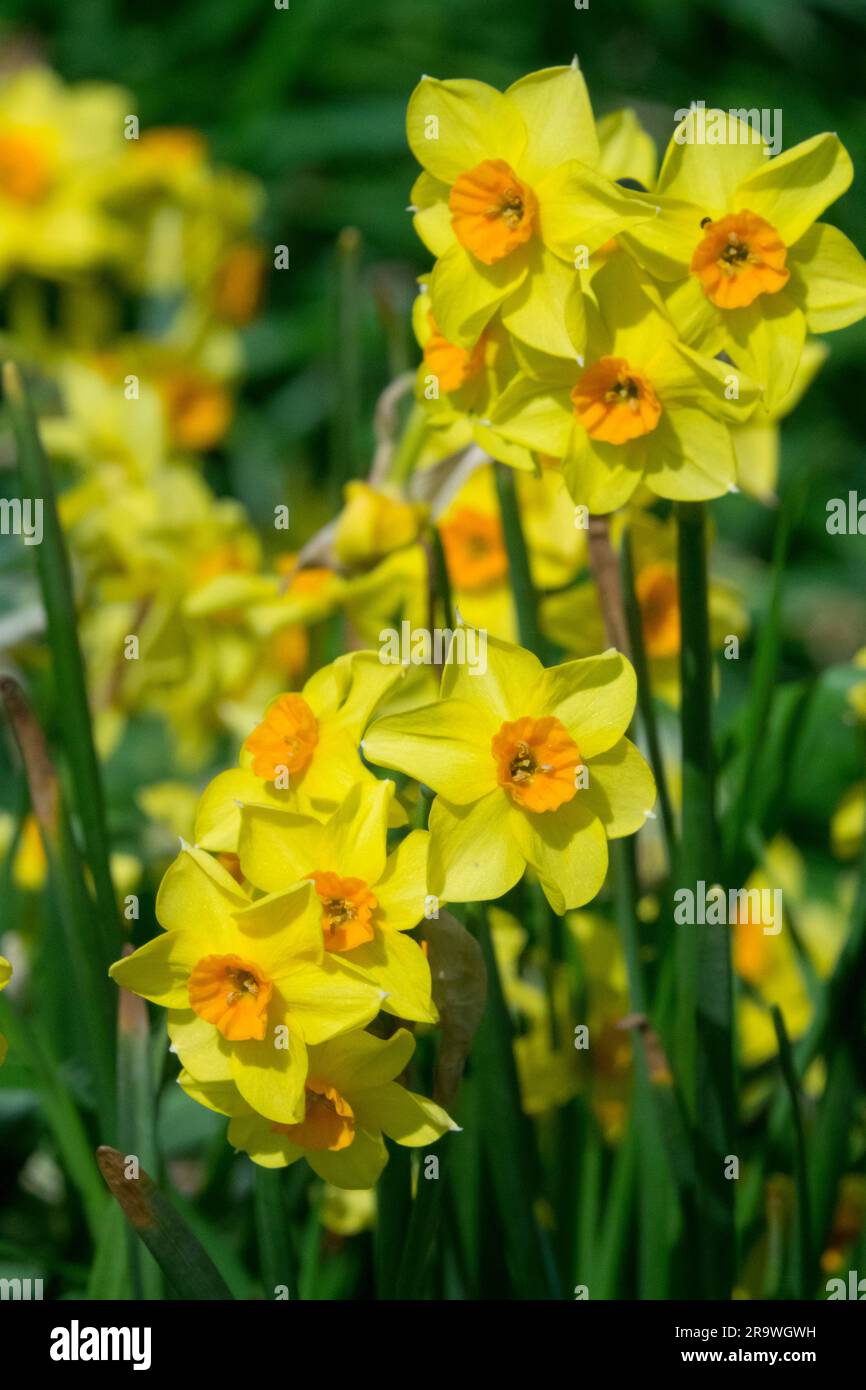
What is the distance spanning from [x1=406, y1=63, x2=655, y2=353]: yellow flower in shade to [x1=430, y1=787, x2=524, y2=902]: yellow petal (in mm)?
257

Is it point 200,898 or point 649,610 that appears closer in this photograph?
point 200,898

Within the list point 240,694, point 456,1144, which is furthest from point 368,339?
point 456,1144

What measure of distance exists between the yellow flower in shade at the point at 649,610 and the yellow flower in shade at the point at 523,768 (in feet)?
1.27

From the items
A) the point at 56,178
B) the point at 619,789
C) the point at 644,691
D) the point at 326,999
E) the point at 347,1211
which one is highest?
the point at 56,178

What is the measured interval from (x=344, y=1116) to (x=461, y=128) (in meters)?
0.56

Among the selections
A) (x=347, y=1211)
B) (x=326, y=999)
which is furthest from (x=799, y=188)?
(x=347, y=1211)

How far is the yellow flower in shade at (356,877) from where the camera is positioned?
79 cm

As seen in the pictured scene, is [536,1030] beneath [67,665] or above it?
beneath

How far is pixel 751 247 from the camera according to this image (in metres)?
0.86

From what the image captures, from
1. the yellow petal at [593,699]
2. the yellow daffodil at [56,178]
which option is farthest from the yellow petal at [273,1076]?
the yellow daffodil at [56,178]

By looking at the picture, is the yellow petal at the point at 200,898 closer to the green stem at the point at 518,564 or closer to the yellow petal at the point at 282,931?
the yellow petal at the point at 282,931

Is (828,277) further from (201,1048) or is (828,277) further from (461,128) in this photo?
(201,1048)

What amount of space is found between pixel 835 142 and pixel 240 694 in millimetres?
895
